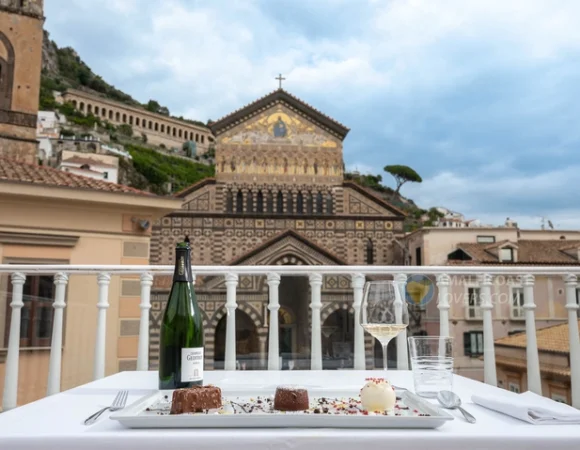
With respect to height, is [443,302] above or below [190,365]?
above

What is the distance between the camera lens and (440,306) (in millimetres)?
2879

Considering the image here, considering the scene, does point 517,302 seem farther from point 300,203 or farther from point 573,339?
point 300,203

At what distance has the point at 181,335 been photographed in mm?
1436

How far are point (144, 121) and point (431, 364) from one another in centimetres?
6482

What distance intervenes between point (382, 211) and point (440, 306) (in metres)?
19.0

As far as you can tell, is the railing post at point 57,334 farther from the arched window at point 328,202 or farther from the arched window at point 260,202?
the arched window at point 328,202

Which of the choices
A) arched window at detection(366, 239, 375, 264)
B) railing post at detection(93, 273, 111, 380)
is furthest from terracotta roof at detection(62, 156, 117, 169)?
railing post at detection(93, 273, 111, 380)

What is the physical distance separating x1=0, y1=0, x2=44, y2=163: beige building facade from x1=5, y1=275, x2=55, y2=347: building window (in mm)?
8812

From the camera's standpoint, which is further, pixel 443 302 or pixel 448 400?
pixel 443 302

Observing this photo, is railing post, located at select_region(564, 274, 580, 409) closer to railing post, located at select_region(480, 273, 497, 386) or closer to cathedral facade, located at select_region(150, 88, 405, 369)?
railing post, located at select_region(480, 273, 497, 386)

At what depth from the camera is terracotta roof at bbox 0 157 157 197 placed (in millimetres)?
6492

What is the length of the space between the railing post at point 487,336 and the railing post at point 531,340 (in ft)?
0.64

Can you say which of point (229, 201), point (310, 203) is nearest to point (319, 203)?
point (310, 203)

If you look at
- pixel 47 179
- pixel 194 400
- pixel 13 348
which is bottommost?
pixel 13 348
